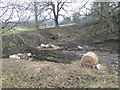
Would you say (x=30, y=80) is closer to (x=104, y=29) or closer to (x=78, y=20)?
(x=104, y=29)

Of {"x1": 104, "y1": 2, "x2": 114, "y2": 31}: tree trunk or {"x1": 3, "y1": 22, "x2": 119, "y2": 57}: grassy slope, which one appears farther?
{"x1": 104, "y1": 2, "x2": 114, "y2": 31}: tree trunk

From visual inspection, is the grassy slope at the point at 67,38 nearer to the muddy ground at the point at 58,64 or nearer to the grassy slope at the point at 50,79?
the muddy ground at the point at 58,64

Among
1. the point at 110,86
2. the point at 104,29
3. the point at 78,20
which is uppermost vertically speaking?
the point at 78,20

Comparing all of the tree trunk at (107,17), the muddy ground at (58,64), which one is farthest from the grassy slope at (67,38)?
the tree trunk at (107,17)

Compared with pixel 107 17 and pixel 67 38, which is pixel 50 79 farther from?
pixel 67 38

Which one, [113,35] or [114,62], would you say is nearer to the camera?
[114,62]

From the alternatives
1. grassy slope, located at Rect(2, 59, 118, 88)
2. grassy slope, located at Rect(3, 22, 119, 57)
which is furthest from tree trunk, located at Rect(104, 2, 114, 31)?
Answer: grassy slope, located at Rect(2, 59, 118, 88)

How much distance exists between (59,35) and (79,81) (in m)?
9.77

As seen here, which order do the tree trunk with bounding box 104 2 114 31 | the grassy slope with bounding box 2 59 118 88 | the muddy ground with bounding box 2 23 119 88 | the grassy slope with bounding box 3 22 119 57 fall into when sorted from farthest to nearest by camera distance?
1. the tree trunk with bounding box 104 2 114 31
2. the grassy slope with bounding box 3 22 119 57
3. the muddy ground with bounding box 2 23 119 88
4. the grassy slope with bounding box 2 59 118 88

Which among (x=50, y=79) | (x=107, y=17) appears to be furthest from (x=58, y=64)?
(x=107, y=17)

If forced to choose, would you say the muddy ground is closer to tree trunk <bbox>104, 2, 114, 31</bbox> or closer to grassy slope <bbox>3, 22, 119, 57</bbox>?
grassy slope <bbox>3, 22, 119, 57</bbox>

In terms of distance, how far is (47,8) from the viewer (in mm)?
15555

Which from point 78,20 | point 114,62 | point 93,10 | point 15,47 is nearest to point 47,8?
point 78,20

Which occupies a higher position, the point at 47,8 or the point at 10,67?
the point at 47,8
